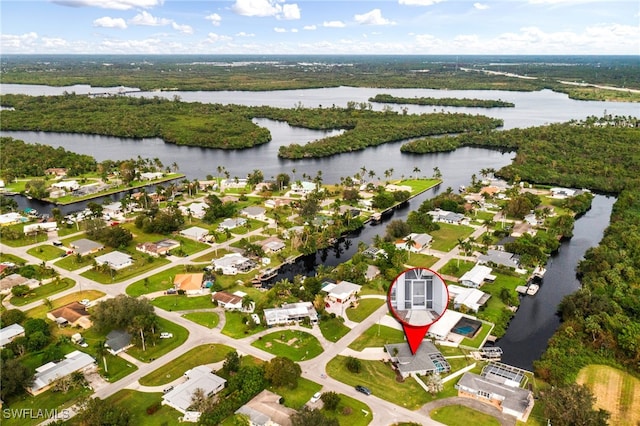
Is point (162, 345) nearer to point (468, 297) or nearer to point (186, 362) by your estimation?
point (186, 362)

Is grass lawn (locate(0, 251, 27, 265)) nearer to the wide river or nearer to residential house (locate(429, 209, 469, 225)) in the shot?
the wide river

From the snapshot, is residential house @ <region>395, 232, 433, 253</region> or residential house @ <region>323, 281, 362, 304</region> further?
residential house @ <region>395, 232, 433, 253</region>

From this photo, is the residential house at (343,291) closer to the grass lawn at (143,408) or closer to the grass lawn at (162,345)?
the grass lawn at (162,345)

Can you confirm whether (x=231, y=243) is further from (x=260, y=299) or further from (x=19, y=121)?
(x=19, y=121)

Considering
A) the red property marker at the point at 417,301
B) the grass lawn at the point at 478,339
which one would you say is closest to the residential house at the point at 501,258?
the grass lawn at the point at 478,339

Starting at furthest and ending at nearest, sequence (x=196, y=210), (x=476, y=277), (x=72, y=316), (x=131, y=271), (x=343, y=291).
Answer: (x=196, y=210) < (x=131, y=271) < (x=476, y=277) < (x=343, y=291) < (x=72, y=316)

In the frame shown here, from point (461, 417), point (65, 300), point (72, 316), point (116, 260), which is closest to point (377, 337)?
point (461, 417)

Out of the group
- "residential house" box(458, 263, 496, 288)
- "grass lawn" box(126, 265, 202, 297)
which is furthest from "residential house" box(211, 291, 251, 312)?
"residential house" box(458, 263, 496, 288)
